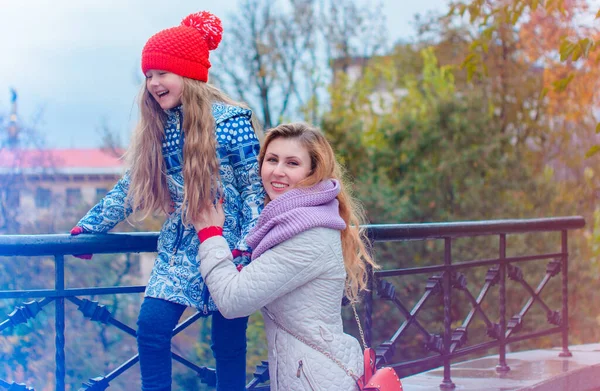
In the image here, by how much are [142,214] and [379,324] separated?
47.9 ft

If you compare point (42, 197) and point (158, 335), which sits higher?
point (158, 335)

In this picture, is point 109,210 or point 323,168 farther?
point 109,210

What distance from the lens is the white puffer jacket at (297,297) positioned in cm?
197

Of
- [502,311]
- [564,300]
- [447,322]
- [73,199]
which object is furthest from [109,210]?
[73,199]

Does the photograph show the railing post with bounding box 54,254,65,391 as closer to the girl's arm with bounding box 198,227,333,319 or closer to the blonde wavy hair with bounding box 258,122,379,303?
the girl's arm with bounding box 198,227,333,319

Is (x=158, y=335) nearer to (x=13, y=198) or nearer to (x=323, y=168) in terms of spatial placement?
(x=323, y=168)

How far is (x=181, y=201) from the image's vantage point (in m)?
2.23

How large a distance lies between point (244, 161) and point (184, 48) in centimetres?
44

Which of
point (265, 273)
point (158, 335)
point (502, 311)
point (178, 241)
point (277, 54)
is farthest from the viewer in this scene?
point (277, 54)

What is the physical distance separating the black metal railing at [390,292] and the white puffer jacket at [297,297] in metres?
0.54

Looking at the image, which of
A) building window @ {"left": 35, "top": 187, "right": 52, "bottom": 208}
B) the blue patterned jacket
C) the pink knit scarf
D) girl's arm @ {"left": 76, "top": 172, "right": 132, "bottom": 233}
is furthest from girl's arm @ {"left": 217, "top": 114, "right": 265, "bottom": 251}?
building window @ {"left": 35, "top": 187, "right": 52, "bottom": 208}

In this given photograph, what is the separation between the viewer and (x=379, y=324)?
53.7 ft

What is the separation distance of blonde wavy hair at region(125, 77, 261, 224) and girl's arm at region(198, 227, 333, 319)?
0.74 ft

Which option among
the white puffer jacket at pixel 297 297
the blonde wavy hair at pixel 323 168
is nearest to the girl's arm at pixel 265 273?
the white puffer jacket at pixel 297 297
